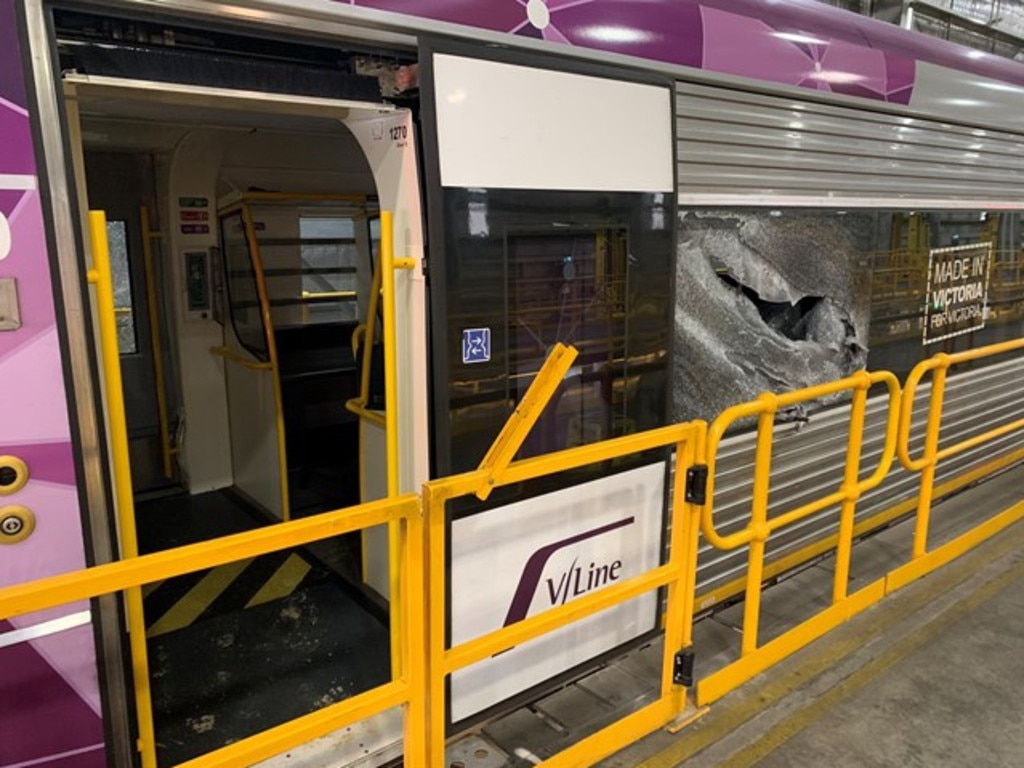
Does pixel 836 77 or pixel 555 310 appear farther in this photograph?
pixel 836 77

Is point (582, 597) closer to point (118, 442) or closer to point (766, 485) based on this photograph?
point (766, 485)

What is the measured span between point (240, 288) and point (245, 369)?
1.55ft

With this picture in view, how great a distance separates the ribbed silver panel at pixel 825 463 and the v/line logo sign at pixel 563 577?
22.9 inches

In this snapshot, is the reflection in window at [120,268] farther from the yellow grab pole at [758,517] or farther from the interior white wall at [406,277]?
the yellow grab pole at [758,517]

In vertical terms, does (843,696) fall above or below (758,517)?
below

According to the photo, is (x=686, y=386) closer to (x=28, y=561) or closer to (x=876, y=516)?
(x=876, y=516)

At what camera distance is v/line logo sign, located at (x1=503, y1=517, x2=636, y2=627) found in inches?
99.6

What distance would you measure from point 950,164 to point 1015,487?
232 cm

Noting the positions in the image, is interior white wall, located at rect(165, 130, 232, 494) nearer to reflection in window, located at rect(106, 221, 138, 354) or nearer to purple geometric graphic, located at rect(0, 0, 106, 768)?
reflection in window, located at rect(106, 221, 138, 354)

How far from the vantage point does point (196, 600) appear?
362cm

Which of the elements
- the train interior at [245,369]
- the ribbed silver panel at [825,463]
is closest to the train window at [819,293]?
the ribbed silver panel at [825,463]

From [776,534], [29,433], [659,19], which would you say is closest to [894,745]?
[776,534]

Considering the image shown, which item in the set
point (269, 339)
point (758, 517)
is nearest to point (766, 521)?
point (758, 517)

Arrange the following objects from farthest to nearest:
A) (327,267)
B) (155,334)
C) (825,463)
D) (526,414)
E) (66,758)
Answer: (327,267)
(155,334)
(825,463)
(526,414)
(66,758)
